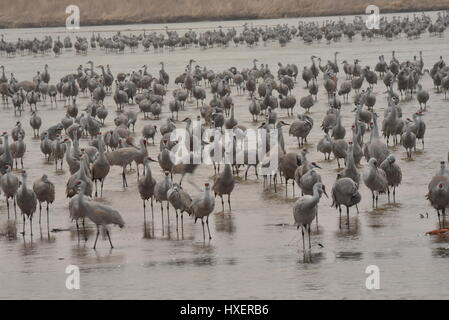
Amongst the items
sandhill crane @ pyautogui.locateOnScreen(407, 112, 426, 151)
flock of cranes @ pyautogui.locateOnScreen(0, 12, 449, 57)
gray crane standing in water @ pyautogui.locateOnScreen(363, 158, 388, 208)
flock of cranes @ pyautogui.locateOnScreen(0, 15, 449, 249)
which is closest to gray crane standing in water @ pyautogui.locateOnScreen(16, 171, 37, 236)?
flock of cranes @ pyautogui.locateOnScreen(0, 15, 449, 249)

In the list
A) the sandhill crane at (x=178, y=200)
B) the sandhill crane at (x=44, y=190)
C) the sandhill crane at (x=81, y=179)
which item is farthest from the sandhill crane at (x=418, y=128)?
the sandhill crane at (x=44, y=190)

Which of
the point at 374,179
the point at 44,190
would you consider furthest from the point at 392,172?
the point at 44,190

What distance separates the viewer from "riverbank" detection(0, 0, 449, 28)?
116438 millimetres

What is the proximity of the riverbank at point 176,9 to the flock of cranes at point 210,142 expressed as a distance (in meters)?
67.9

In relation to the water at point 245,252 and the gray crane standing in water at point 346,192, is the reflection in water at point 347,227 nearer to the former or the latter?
the water at point 245,252

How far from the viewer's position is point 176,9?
122 m

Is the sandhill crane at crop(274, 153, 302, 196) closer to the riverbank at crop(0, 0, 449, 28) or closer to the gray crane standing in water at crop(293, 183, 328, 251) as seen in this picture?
the gray crane standing in water at crop(293, 183, 328, 251)

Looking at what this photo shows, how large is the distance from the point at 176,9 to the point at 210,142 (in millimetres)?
94389

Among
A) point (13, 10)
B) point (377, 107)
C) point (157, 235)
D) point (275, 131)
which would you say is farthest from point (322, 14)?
point (157, 235)

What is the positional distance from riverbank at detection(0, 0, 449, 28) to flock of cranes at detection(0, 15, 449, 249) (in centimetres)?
6794

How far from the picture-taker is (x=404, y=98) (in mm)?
Answer: 40406
